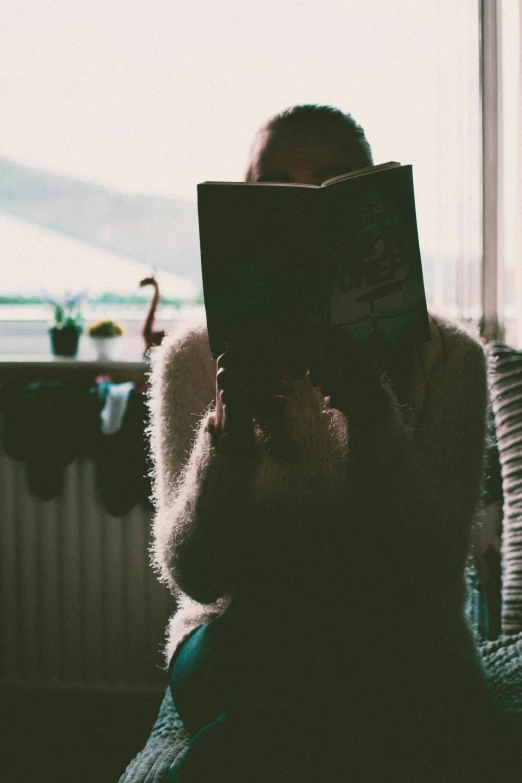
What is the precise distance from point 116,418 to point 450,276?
86cm

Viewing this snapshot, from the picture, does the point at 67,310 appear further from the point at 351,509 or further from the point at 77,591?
the point at 351,509

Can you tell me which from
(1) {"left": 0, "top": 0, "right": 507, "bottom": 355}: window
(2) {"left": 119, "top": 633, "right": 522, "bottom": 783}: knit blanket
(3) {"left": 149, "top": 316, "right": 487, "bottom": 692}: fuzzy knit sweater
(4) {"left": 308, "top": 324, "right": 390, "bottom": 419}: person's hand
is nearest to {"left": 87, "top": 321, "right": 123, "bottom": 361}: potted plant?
(1) {"left": 0, "top": 0, "right": 507, "bottom": 355}: window

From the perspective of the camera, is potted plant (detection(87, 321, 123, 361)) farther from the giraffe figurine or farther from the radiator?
the radiator

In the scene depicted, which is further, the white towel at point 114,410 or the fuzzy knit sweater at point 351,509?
the white towel at point 114,410

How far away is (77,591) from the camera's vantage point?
5.56 ft

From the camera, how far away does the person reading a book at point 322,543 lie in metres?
0.68

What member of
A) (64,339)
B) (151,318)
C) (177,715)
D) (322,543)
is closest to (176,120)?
(151,318)

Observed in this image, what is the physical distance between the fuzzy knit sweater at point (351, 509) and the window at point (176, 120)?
0.79m

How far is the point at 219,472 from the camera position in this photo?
0.77 meters

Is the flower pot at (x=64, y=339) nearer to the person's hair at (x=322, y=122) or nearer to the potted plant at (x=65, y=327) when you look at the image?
the potted plant at (x=65, y=327)

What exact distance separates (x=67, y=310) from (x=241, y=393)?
46.6 inches

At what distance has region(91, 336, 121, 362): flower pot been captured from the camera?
170 centimetres

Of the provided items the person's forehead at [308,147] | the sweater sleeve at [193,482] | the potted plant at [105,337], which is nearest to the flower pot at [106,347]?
the potted plant at [105,337]

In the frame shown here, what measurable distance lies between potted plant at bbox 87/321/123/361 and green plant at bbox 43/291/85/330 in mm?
68
